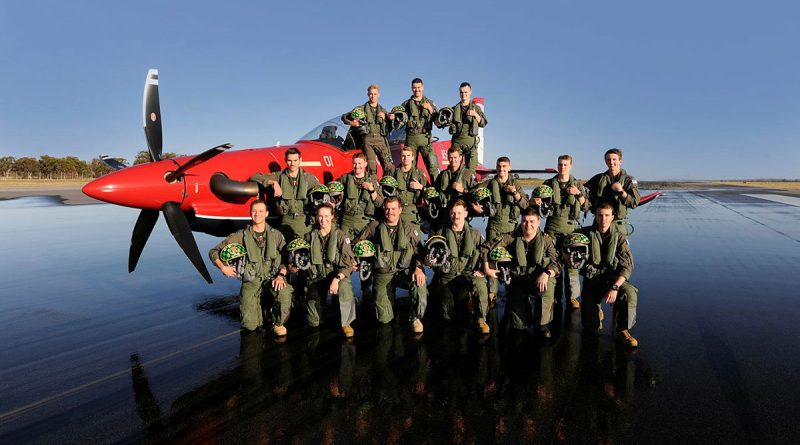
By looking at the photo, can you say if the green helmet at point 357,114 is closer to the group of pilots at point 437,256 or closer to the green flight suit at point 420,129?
the green flight suit at point 420,129

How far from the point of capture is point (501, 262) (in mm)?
4988

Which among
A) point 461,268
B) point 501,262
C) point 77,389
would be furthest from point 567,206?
point 77,389

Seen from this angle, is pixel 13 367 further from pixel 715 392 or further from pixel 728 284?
pixel 728 284

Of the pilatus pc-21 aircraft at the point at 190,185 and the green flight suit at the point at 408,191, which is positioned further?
the green flight suit at the point at 408,191

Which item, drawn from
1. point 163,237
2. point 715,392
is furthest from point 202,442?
point 163,237

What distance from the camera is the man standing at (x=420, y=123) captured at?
7.68 m

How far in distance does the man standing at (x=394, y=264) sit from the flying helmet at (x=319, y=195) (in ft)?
3.18

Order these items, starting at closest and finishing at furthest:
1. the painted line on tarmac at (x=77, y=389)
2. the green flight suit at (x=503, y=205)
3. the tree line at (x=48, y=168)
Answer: the painted line on tarmac at (x=77, y=389)
the green flight suit at (x=503, y=205)
the tree line at (x=48, y=168)

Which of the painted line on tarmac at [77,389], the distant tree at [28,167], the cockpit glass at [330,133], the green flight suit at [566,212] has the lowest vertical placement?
the painted line on tarmac at [77,389]

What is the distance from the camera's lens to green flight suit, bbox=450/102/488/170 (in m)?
7.62

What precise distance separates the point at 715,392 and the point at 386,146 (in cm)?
557

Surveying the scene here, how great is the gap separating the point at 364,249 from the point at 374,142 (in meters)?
2.85

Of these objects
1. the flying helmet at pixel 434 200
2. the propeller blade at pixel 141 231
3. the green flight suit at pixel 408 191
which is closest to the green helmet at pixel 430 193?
the flying helmet at pixel 434 200

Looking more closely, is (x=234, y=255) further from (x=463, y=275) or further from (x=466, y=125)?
(x=466, y=125)
